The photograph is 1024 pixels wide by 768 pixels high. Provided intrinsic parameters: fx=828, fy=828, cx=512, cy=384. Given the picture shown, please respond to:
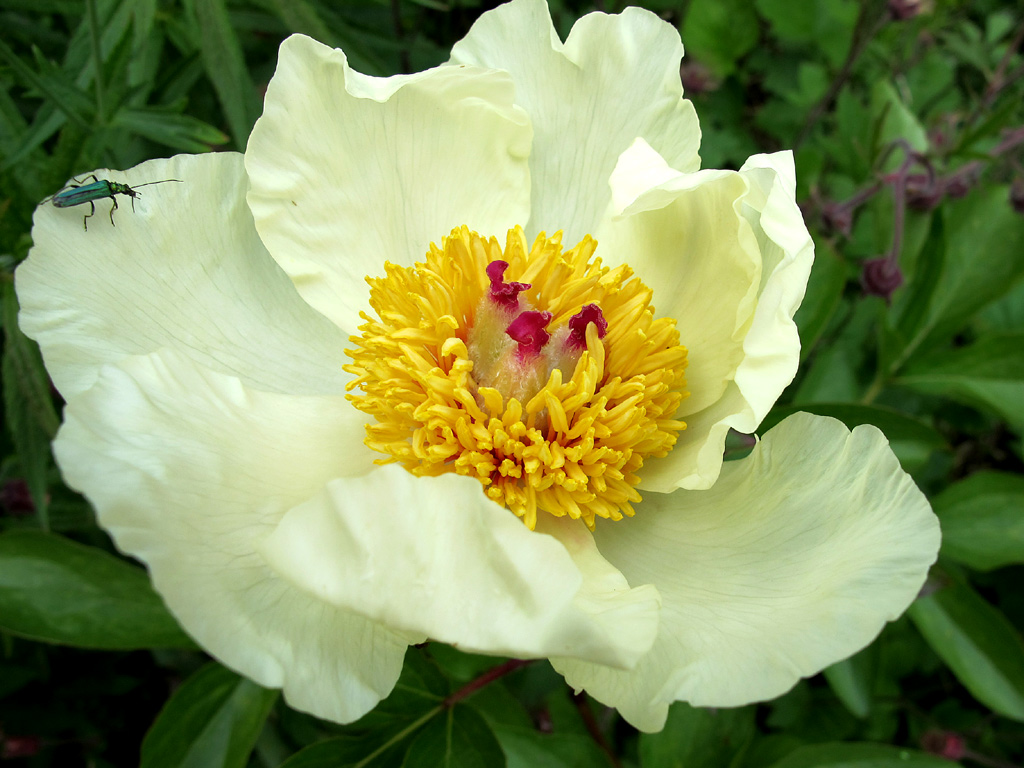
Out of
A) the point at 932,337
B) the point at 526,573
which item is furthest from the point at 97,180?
the point at 932,337

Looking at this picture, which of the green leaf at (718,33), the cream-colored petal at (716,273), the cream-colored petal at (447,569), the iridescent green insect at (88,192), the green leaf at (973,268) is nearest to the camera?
the cream-colored petal at (447,569)

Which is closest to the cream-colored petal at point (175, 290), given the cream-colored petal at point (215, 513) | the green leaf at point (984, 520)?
the cream-colored petal at point (215, 513)

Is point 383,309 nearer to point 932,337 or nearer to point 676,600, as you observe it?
point 676,600

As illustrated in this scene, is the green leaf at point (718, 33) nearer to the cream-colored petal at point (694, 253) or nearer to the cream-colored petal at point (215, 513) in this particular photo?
the cream-colored petal at point (694, 253)

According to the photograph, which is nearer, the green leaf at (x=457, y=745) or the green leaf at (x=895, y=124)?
the green leaf at (x=457, y=745)

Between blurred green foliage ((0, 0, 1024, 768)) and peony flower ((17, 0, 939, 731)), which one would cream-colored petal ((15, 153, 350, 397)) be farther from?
blurred green foliage ((0, 0, 1024, 768))

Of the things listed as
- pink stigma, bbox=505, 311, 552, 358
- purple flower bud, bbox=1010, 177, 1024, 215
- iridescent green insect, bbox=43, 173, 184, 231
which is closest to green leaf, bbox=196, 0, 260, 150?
iridescent green insect, bbox=43, 173, 184, 231
